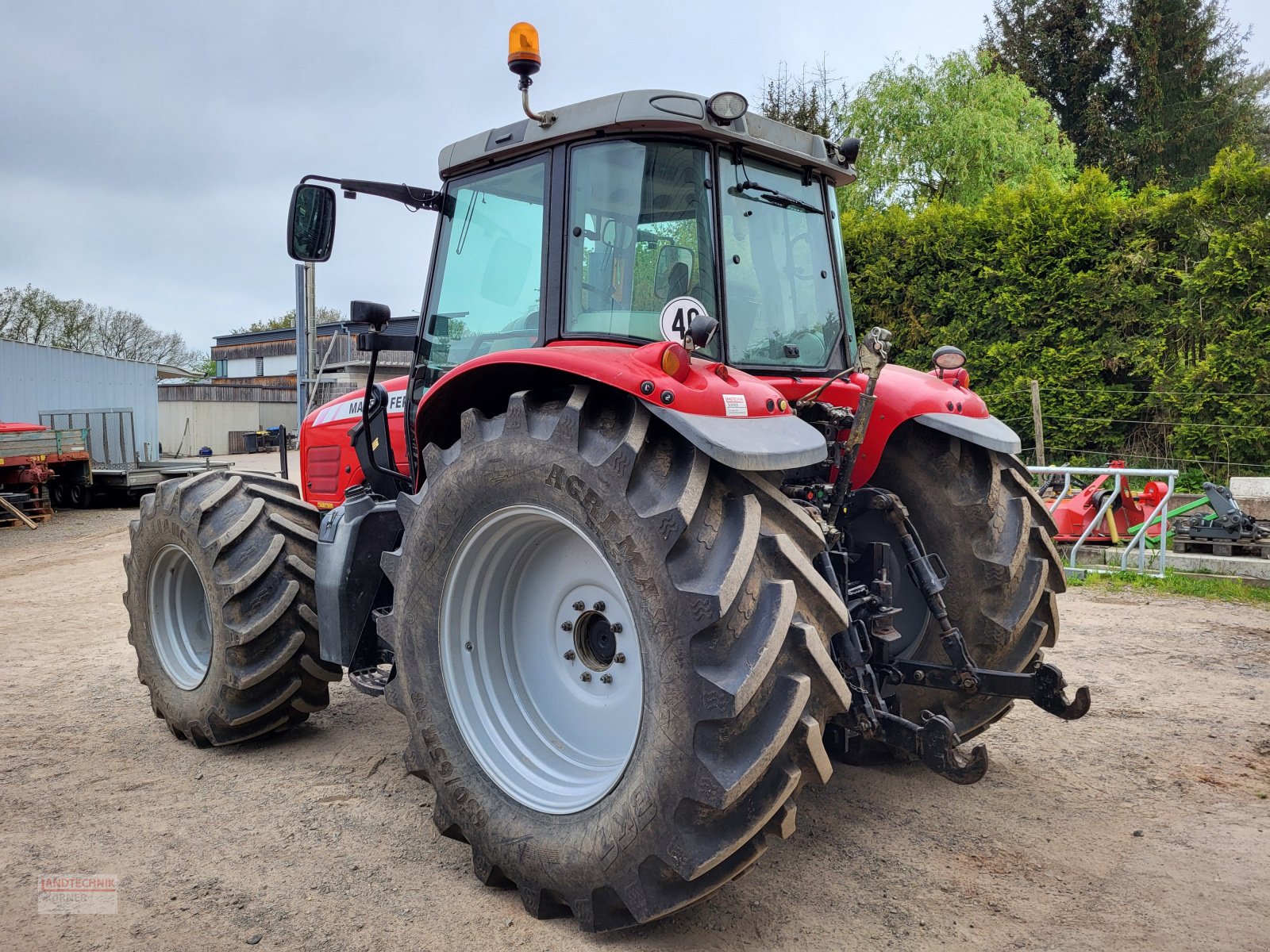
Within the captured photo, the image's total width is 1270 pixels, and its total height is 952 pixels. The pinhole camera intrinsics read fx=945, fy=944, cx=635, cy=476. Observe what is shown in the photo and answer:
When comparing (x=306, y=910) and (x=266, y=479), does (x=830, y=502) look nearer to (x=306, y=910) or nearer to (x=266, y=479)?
(x=306, y=910)

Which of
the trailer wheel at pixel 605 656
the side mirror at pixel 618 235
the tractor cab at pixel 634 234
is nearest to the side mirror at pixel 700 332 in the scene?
the tractor cab at pixel 634 234

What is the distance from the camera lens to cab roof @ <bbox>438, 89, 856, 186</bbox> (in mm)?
2885

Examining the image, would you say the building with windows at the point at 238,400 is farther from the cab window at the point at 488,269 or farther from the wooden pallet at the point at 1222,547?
the cab window at the point at 488,269

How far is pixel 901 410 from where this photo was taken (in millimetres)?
3254

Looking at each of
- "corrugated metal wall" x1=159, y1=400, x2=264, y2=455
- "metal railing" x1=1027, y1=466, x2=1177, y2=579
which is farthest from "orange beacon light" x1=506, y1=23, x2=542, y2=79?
"corrugated metal wall" x1=159, y1=400, x2=264, y2=455

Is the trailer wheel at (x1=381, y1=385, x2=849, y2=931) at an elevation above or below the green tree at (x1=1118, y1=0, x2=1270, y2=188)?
below

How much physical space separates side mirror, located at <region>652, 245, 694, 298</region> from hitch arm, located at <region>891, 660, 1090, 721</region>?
4.71 ft

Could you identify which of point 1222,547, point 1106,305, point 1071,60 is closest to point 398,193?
point 1222,547

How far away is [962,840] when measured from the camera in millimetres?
3088

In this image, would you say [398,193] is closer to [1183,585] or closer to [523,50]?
[523,50]

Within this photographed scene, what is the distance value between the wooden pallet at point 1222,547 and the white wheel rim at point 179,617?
7.48 m

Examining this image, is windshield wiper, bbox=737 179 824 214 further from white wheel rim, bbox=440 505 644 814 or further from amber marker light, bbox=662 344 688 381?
white wheel rim, bbox=440 505 644 814

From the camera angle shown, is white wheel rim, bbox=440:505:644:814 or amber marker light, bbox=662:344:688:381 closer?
amber marker light, bbox=662:344:688:381

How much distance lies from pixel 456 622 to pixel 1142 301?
1091cm
